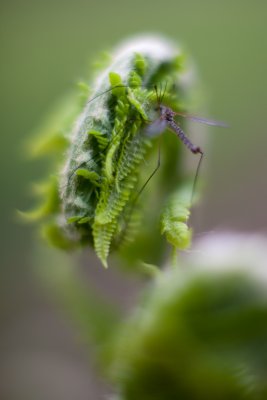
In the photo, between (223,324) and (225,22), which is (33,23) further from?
(223,324)

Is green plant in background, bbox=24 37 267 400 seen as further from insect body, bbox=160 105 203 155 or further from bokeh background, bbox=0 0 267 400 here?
bokeh background, bbox=0 0 267 400

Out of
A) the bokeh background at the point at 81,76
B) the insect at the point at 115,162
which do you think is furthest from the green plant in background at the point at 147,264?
the bokeh background at the point at 81,76

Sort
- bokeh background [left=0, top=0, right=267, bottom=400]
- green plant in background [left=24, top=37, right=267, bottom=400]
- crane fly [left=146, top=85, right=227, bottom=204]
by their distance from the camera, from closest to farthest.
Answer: green plant in background [left=24, top=37, right=267, bottom=400] < crane fly [left=146, top=85, right=227, bottom=204] < bokeh background [left=0, top=0, right=267, bottom=400]

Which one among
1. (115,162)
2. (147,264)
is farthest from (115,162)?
(147,264)

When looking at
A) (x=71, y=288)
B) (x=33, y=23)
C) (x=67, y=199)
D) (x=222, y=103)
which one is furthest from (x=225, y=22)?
(x=67, y=199)

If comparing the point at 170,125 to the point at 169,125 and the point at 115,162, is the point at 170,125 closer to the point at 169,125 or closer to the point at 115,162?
the point at 169,125

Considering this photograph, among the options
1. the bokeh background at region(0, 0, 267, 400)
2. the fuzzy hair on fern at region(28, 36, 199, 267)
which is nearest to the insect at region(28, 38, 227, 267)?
the fuzzy hair on fern at region(28, 36, 199, 267)

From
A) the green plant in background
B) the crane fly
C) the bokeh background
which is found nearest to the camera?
the green plant in background

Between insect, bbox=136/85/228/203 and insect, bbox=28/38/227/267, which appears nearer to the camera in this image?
insect, bbox=28/38/227/267
